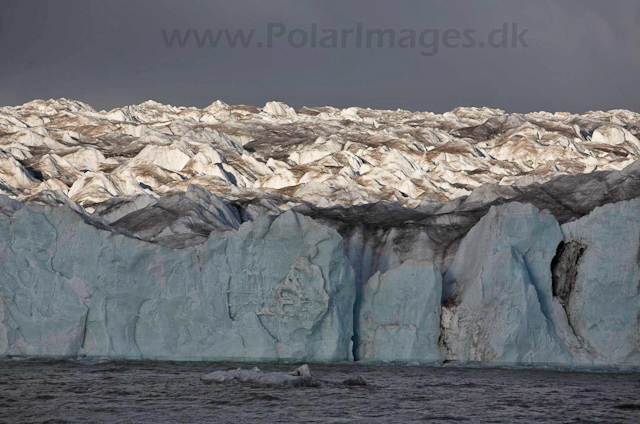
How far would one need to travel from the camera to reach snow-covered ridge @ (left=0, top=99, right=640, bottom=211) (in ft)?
220

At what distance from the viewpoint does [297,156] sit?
309 feet

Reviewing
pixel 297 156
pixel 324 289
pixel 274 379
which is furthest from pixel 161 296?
pixel 297 156

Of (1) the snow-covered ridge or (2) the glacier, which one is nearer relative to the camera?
(2) the glacier

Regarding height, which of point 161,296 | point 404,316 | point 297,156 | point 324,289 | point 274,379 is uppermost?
point 297,156

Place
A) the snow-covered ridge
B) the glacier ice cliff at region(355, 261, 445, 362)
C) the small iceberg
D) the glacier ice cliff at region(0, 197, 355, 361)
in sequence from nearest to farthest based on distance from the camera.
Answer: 1. the small iceberg
2. the glacier ice cliff at region(0, 197, 355, 361)
3. the glacier ice cliff at region(355, 261, 445, 362)
4. the snow-covered ridge

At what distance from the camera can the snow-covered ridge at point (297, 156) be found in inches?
2645

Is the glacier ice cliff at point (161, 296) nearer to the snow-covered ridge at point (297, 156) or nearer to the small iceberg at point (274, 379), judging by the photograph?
the small iceberg at point (274, 379)

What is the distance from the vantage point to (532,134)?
109m

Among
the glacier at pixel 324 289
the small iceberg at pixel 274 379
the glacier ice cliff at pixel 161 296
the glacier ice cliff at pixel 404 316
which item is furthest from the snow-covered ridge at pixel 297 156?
the small iceberg at pixel 274 379

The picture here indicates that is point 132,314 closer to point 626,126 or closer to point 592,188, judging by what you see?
point 592,188

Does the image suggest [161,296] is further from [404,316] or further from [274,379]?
[404,316]

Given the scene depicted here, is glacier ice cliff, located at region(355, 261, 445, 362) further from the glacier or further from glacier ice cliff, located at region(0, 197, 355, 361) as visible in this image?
glacier ice cliff, located at region(0, 197, 355, 361)

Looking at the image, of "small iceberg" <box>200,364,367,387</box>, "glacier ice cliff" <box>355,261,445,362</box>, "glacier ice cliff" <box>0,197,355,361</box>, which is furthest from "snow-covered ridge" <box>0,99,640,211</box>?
"small iceberg" <box>200,364,367,387</box>

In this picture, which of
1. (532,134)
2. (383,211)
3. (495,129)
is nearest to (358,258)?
(383,211)
